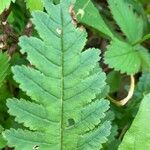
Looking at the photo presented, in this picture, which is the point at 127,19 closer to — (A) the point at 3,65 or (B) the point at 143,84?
(B) the point at 143,84

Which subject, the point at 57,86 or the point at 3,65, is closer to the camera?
the point at 57,86

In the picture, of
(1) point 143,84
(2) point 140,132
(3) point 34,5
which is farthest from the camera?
(1) point 143,84

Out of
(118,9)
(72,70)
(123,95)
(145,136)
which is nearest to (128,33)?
(118,9)

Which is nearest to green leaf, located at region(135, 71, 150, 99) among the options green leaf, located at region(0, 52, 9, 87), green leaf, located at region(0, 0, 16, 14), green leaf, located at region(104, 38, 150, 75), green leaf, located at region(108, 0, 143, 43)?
green leaf, located at region(104, 38, 150, 75)

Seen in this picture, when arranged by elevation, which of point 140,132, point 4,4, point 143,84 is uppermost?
point 4,4

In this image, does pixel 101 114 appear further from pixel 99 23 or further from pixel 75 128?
pixel 99 23

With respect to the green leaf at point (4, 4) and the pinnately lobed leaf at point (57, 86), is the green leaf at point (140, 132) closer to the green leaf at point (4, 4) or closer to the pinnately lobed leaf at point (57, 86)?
the pinnately lobed leaf at point (57, 86)

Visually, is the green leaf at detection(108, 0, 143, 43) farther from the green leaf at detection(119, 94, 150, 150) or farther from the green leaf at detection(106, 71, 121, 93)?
the green leaf at detection(119, 94, 150, 150)

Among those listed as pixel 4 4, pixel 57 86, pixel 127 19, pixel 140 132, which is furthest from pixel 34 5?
pixel 127 19
